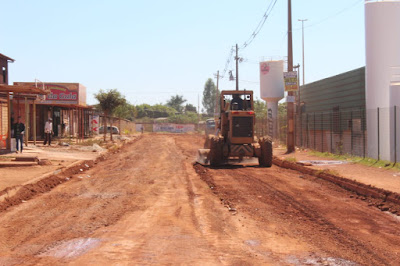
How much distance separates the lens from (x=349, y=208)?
905cm

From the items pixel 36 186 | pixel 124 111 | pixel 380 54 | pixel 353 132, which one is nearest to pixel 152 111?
pixel 124 111

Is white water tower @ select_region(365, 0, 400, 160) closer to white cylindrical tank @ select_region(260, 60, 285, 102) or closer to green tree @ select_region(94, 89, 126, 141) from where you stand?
white cylindrical tank @ select_region(260, 60, 285, 102)

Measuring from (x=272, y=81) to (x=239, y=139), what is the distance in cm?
2397

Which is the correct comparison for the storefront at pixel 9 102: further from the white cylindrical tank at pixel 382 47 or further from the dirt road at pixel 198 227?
the white cylindrical tank at pixel 382 47

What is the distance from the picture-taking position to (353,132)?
25484 millimetres

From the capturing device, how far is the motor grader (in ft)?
57.5

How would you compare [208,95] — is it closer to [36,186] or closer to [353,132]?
[353,132]

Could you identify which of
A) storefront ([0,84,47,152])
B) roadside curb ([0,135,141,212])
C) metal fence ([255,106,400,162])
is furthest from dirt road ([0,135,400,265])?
metal fence ([255,106,400,162])

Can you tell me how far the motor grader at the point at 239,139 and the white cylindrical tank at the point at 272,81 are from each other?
2314 cm

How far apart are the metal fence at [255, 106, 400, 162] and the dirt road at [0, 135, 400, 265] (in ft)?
29.0

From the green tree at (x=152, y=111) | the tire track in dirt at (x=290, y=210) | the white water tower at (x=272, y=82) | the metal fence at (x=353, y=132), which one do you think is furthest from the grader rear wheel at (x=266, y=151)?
the green tree at (x=152, y=111)

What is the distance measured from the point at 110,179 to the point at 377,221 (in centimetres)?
808

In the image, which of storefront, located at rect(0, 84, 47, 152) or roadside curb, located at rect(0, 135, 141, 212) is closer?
roadside curb, located at rect(0, 135, 141, 212)

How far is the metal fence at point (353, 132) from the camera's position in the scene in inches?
809
